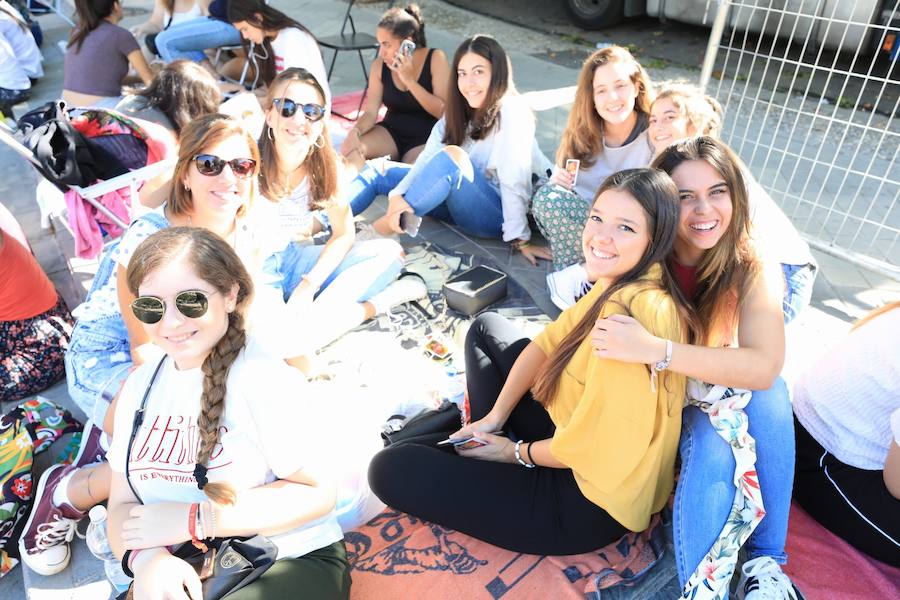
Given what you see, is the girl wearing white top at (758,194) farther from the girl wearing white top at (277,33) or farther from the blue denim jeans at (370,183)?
the girl wearing white top at (277,33)

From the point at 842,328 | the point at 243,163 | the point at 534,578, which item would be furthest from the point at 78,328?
the point at 842,328

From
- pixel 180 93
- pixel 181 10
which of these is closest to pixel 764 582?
pixel 180 93

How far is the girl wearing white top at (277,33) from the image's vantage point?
4.45m

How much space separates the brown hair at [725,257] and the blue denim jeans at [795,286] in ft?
2.49

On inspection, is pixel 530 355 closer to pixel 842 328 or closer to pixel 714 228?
pixel 714 228

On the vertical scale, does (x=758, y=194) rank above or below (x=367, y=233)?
above

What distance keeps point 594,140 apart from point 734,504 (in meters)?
2.16

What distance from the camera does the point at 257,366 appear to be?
161 centimetres

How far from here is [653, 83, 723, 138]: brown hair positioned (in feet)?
8.71

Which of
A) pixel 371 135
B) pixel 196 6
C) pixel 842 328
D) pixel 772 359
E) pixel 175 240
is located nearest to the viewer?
pixel 175 240

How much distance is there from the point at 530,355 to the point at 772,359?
2.58 feet

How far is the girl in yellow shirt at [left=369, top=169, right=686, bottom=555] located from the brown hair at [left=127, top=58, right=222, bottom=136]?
2574 millimetres

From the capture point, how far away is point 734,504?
1722 millimetres

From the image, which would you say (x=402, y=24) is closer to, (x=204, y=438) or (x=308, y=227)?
(x=308, y=227)
